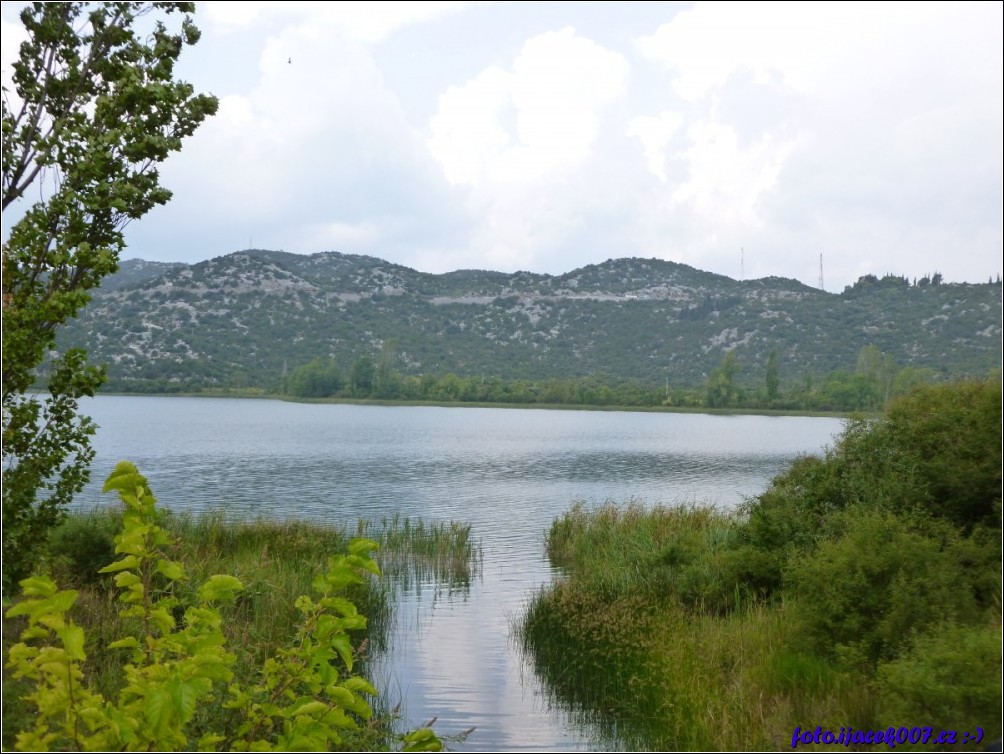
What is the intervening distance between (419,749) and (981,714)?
16.4 feet

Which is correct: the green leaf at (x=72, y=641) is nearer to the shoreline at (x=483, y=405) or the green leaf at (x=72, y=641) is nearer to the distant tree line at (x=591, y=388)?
the distant tree line at (x=591, y=388)

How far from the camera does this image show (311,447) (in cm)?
5712

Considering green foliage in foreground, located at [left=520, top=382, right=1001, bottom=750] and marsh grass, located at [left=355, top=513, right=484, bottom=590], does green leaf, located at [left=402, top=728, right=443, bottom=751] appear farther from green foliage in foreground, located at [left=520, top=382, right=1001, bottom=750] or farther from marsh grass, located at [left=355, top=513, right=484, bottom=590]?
marsh grass, located at [left=355, top=513, right=484, bottom=590]

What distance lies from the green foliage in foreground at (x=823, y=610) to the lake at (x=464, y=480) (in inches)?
41.1

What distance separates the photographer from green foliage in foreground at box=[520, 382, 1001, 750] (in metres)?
8.77

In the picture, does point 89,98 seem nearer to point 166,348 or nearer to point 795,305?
point 166,348

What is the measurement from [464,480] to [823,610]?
99.1 ft

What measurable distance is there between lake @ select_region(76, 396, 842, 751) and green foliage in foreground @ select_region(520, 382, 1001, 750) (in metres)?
1.04

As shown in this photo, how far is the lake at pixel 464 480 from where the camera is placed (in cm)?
1238

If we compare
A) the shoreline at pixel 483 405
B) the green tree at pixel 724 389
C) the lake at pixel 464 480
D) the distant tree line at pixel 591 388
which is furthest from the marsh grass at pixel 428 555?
the green tree at pixel 724 389

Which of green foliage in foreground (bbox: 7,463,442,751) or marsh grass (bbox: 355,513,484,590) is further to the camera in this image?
marsh grass (bbox: 355,513,484,590)

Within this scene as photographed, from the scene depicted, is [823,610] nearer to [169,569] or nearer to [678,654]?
[678,654]

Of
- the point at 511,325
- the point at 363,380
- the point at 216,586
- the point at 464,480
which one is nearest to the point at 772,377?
the point at 363,380

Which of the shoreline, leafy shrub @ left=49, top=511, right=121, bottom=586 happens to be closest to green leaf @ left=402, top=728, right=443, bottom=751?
leafy shrub @ left=49, top=511, right=121, bottom=586
